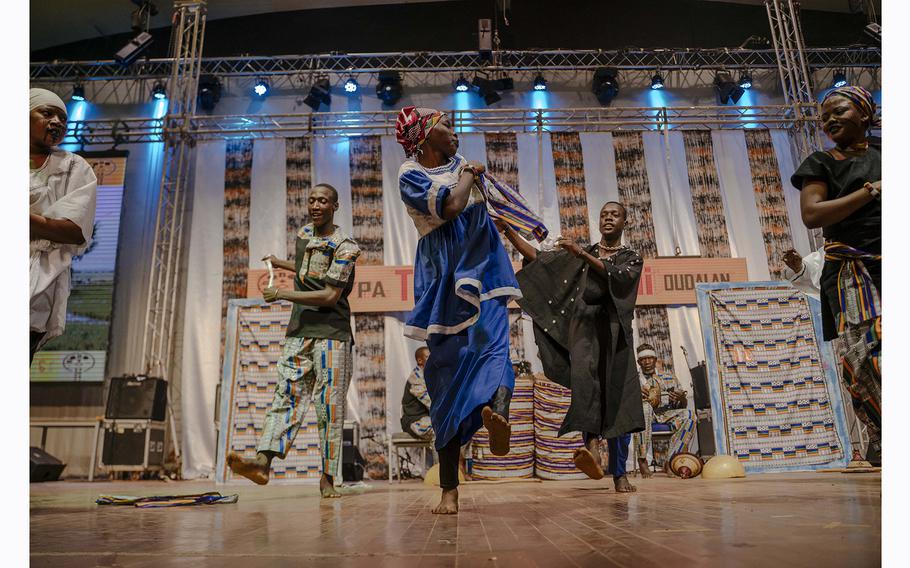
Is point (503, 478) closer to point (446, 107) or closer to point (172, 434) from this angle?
point (172, 434)

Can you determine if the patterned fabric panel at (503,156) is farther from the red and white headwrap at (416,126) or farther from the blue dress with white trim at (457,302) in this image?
the blue dress with white trim at (457,302)

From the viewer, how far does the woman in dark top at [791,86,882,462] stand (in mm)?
2457

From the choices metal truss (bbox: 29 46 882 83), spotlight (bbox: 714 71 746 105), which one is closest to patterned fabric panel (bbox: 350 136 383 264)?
metal truss (bbox: 29 46 882 83)

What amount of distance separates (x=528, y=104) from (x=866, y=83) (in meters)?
5.57

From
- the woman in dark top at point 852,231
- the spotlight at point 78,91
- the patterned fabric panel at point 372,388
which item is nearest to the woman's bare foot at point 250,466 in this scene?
the woman in dark top at point 852,231

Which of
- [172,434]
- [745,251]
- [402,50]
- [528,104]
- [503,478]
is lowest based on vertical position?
[503,478]

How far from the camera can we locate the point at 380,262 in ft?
33.6

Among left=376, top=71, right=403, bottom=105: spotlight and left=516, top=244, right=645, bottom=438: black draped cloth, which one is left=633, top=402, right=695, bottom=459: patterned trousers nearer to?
left=516, top=244, right=645, bottom=438: black draped cloth

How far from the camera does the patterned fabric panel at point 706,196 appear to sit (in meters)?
10.4

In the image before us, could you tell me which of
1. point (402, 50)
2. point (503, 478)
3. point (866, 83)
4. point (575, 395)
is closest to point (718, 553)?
point (575, 395)

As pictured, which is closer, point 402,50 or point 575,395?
point 575,395

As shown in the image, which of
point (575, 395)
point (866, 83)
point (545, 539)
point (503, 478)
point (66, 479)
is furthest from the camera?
point (866, 83)

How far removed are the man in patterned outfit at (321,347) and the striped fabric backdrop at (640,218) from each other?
261 inches

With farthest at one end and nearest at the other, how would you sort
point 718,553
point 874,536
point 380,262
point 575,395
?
point 380,262 → point 575,395 → point 874,536 → point 718,553
